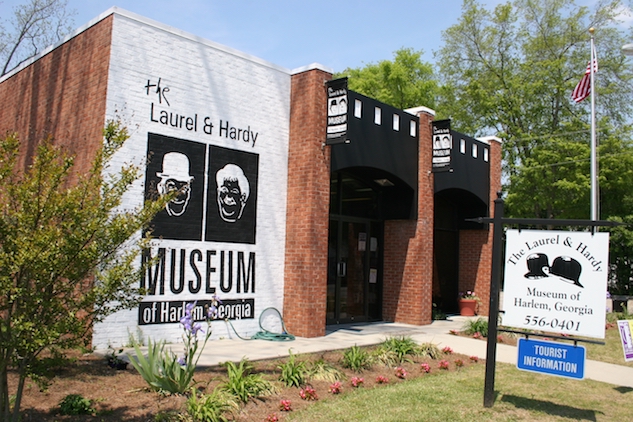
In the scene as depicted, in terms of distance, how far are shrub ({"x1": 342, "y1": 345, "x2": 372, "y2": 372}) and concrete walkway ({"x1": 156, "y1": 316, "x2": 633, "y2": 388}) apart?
1.11 meters

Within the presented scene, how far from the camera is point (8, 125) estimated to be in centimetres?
1238

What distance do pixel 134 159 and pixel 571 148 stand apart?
70.5ft

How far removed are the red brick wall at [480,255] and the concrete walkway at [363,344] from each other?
4.00 metres

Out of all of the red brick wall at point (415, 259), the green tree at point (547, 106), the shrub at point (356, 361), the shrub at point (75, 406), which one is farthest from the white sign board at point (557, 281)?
the green tree at point (547, 106)

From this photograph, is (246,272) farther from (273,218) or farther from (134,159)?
(134,159)

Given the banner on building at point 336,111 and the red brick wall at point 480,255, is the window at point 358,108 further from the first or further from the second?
the red brick wall at point 480,255

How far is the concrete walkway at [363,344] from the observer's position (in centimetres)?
866

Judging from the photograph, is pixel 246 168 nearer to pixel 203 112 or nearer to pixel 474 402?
pixel 203 112

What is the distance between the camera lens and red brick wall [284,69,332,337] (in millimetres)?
10867

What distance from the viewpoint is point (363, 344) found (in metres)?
10.1

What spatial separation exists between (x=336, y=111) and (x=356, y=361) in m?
5.03

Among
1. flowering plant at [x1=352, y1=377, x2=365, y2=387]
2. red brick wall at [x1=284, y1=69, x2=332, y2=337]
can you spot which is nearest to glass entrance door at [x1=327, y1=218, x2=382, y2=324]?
red brick wall at [x1=284, y1=69, x2=332, y2=337]

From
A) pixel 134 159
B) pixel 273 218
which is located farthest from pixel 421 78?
pixel 134 159

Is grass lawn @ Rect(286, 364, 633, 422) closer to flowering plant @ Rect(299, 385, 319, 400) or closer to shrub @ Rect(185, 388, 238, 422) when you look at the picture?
flowering plant @ Rect(299, 385, 319, 400)
